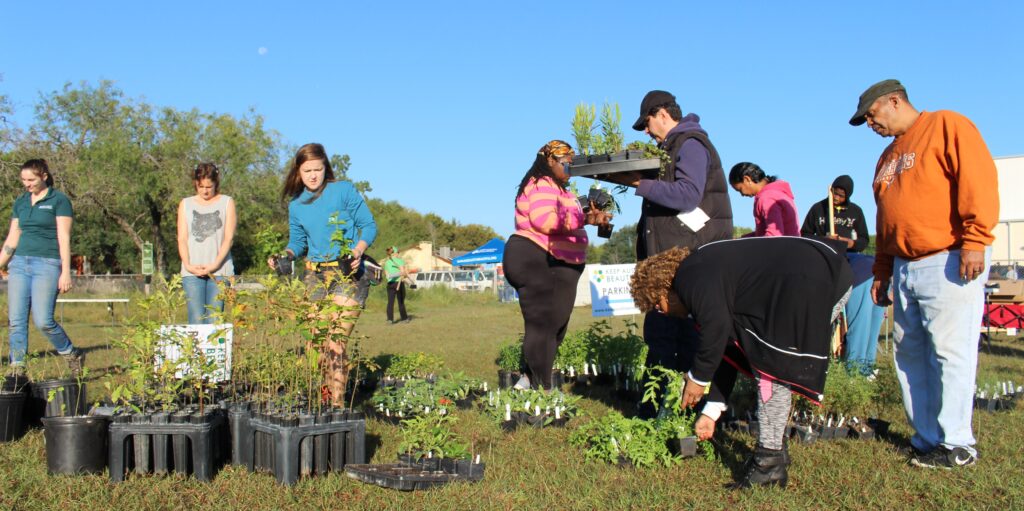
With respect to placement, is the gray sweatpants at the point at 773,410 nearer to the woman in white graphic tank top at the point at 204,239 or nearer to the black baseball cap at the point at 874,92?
the black baseball cap at the point at 874,92

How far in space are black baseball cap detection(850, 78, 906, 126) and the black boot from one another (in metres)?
1.85

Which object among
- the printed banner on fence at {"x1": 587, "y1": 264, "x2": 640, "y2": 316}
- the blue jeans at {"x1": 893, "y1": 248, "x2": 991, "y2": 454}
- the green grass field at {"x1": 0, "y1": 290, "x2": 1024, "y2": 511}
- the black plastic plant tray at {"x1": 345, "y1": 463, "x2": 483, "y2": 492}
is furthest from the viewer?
the printed banner on fence at {"x1": 587, "y1": 264, "x2": 640, "y2": 316}

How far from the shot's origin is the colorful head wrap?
5.07 metres

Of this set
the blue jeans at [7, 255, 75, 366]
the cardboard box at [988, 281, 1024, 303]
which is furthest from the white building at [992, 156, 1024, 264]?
the blue jeans at [7, 255, 75, 366]

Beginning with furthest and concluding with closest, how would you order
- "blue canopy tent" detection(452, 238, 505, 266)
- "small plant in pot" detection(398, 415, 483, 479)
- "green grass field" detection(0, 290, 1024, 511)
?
"blue canopy tent" detection(452, 238, 505, 266) → "small plant in pot" detection(398, 415, 483, 479) → "green grass field" detection(0, 290, 1024, 511)

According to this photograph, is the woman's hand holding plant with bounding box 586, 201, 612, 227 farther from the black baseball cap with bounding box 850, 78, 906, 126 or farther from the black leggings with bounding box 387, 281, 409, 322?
the black leggings with bounding box 387, 281, 409, 322

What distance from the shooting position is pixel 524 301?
525cm

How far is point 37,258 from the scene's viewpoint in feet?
19.4

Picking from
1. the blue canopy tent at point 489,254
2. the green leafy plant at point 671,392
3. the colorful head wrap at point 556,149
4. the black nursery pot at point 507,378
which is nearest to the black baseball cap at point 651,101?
the colorful head wrap at point 556,149

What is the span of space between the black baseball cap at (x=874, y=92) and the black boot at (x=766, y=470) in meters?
1.85

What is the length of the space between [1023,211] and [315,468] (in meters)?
28.4

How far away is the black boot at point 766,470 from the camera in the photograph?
3301 mm

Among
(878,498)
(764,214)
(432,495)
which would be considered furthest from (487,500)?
(764,214)

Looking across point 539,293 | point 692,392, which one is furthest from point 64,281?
point 692,392
